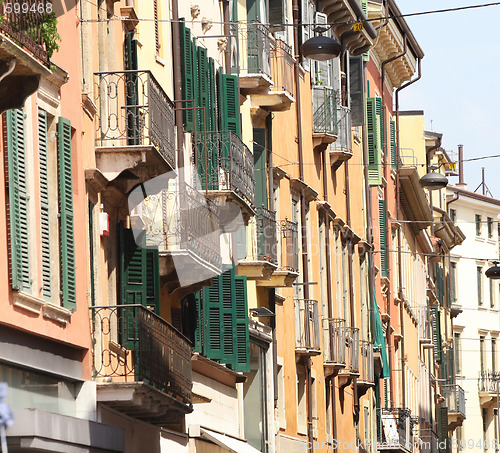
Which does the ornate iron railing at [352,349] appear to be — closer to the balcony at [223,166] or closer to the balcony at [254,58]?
the balcony at [254,58]

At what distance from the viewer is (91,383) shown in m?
17.0

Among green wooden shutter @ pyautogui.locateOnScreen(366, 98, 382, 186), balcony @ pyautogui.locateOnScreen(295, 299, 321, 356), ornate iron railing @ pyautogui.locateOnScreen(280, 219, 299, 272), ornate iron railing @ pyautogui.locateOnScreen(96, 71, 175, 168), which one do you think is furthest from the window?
ornate iron railing @ pyautogui.locateOnScreen(96, 71, 175, 168)

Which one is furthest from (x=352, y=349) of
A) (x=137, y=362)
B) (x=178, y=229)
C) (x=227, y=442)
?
(x=137, y=362)

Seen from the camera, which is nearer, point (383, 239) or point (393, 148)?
point (383, 239)

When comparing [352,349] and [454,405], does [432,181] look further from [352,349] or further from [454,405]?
[454,405]

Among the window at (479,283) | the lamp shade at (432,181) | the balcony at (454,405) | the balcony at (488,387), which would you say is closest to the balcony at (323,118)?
the lamp shade at (432,181)

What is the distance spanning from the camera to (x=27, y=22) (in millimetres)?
13562

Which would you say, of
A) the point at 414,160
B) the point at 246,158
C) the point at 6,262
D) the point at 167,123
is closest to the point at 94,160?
the point at 167,123

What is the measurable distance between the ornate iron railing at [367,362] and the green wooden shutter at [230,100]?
11843 mm

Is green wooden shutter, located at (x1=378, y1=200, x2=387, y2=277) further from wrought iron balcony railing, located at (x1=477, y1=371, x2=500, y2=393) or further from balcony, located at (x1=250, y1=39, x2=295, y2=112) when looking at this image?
wrought iron balcony railing, located at (x1=477, y1=371, x2=500, y2=393)

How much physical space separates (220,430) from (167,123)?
7239mm

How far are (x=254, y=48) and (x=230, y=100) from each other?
1.75m

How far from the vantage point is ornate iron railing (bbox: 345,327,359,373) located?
33.9 m

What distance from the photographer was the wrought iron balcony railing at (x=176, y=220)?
19609mm
